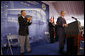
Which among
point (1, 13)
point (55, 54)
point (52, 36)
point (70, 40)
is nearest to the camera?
point (70, 40)

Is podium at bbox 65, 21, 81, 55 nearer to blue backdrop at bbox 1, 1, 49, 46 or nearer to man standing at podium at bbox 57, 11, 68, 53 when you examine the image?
man standing at podium at bbox 57, 11, 68, 53

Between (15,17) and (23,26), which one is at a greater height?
(15,17)

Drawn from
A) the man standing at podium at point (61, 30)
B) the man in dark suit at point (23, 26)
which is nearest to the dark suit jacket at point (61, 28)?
the man standing at podium at point (61, 30)

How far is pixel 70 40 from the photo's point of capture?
2.61 metres

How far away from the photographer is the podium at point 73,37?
2470mm

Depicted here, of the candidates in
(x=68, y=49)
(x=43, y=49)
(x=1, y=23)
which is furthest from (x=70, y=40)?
(x=1, y=23)

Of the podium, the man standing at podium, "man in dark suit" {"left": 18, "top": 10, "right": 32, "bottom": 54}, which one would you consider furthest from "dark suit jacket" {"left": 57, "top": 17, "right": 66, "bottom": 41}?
"man in dark suit" {"left": 18, "top": 10, "right": 32, "bottom": 54}

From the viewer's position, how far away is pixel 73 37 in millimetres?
2533

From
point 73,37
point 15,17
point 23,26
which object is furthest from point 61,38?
point 15,17

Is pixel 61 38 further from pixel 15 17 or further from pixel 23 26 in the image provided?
pixel 15 17

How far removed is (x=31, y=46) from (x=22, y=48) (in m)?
0.29

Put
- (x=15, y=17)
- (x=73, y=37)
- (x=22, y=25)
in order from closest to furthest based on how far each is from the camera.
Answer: (x=73, y=37), (x=22, y=25), (x=15, y=17)

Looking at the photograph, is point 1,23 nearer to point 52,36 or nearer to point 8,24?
point 8,24

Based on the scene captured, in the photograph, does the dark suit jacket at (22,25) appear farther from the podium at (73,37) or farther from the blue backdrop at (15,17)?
the podium at (73,37)
